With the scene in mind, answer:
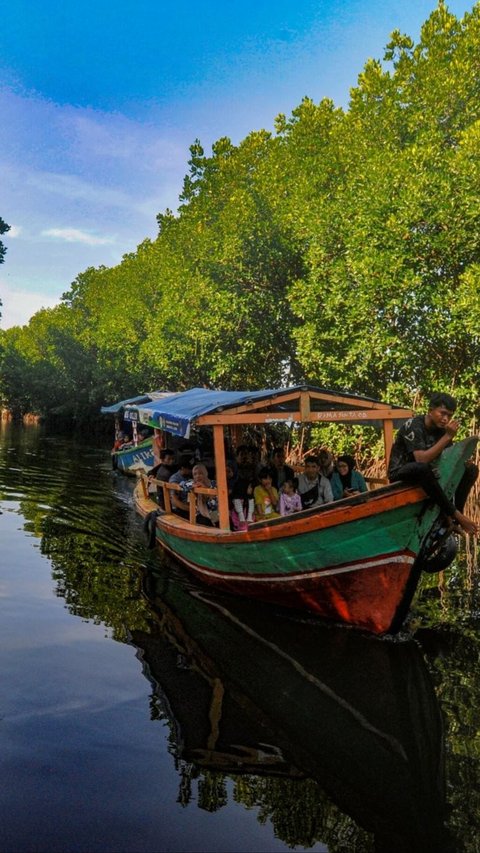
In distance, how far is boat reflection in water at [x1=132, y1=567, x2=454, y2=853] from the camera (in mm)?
3735

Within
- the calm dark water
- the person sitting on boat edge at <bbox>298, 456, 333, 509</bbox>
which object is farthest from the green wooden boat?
the person sitting on boat edge at <bbox>298, 456, 333, 509</bbox>

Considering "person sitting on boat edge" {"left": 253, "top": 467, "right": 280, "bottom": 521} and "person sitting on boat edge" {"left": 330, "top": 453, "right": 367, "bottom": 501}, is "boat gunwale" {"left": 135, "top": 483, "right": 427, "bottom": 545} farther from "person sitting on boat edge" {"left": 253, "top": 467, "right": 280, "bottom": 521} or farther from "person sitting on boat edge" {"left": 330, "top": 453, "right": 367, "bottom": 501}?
"person sitting on boat edge" {"left": 330, "top": 453, "right": 367, "bottom": 501}

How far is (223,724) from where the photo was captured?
176 inches

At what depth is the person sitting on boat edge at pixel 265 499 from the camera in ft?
27.7

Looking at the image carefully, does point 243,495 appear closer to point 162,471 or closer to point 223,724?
point 162,471

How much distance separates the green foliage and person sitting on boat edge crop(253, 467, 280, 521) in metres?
6.68

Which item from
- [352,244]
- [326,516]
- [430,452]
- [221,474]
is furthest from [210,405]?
[352,244]

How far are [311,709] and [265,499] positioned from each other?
3.86 metres

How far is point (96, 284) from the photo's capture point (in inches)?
1865

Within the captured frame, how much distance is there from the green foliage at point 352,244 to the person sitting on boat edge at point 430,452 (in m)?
7.82

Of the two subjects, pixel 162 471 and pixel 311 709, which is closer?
pixel 311 709

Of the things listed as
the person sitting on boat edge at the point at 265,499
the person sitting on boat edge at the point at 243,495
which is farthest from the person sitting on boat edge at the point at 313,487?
the person sitting on boat edge at the point at 243,495

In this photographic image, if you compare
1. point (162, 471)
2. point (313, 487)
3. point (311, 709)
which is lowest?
point (311, 709)

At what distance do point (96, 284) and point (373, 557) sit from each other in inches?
1764
